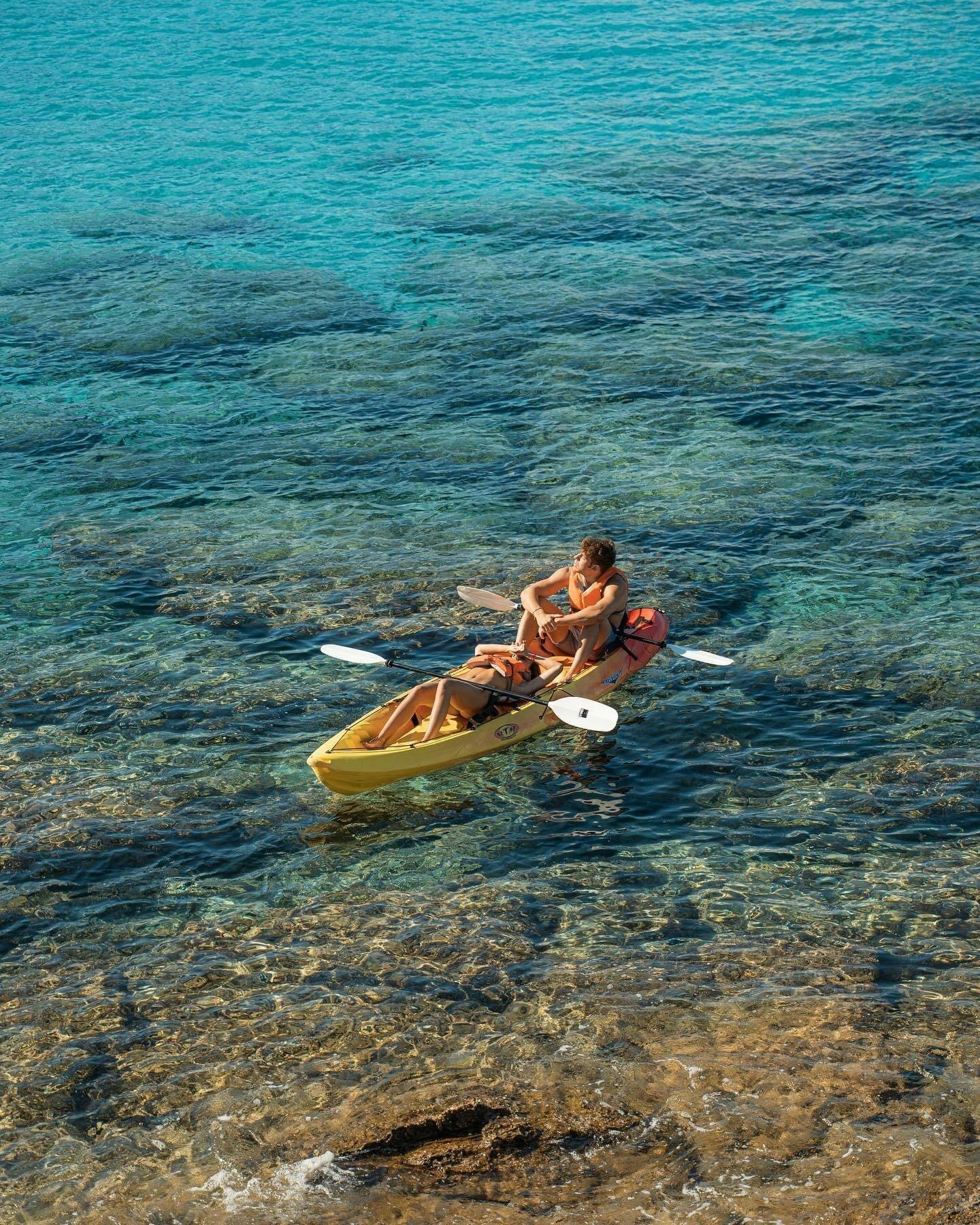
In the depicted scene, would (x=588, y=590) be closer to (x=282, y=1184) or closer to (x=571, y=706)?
(x=571, y=706)

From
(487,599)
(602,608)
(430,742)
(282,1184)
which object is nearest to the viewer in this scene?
(282,1184)

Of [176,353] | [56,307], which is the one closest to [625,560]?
[176,353]

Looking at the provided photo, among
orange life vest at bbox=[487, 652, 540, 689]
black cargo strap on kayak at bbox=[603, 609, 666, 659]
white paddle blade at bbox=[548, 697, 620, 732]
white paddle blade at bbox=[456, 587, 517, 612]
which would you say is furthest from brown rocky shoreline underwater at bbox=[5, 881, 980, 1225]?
white paddle blade at bbox=[456, 587, 517, 612]

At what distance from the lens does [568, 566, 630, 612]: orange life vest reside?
1259 centimetres

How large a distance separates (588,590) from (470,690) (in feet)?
6.06

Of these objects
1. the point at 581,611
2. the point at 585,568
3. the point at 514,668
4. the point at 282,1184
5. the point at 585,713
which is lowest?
the point at 585,713

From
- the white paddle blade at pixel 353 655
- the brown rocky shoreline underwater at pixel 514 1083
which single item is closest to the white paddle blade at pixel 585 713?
the white paddle blade at pixel 353 655

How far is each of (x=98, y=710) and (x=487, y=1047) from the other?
651 cm

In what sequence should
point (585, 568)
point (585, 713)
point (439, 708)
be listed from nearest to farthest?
point (439, 708), point (585, 713), point (585, 568)

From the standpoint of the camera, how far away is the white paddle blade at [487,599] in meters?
13.3

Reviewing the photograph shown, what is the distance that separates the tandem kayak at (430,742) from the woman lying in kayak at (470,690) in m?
0.10

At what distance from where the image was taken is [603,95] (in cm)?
3722

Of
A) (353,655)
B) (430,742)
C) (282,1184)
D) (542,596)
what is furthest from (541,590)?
(282,1184)

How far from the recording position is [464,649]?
531 inches
